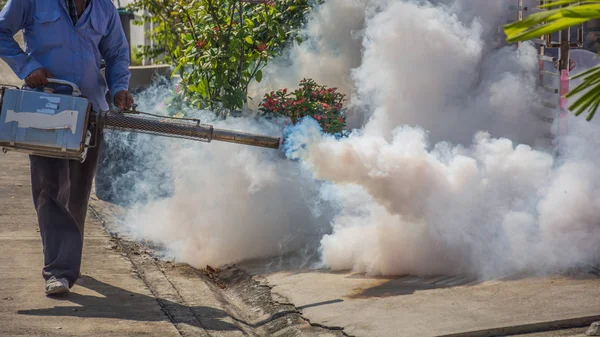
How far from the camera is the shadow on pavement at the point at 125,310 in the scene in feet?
16.6

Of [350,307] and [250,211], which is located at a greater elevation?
[250,211]

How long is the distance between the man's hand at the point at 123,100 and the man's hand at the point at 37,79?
0.51 metres

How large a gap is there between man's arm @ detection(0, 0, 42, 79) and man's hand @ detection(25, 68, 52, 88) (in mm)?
39

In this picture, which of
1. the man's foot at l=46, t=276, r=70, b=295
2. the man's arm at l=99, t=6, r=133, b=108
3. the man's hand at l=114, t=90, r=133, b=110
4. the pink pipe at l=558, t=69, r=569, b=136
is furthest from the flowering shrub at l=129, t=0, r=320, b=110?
the man's foot at l=46, t=276, r=70, b=295

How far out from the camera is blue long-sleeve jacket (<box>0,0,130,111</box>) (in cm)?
544

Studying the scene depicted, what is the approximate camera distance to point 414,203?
19.5 feet

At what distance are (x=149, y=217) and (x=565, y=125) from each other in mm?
3539

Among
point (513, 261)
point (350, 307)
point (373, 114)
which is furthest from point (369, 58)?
point (350, 307)

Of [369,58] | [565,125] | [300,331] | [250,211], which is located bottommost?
[300,331]

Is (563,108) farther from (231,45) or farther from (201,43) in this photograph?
(201,43)

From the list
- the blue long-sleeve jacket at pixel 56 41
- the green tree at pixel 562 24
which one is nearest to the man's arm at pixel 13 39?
the blue long-sleeve jacket at pixel 56 41

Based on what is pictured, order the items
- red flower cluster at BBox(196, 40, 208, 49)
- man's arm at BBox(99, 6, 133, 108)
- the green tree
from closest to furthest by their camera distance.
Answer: the green tree
man's arm at BBox(99, 6, 133, 108)
red flower cluster at BBox(196, 40, 208, 49)

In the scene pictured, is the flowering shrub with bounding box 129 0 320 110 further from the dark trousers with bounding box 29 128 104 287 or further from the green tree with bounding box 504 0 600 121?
the green tree with bounding box 504 0 600 121

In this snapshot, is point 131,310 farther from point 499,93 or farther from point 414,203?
point 499,93
